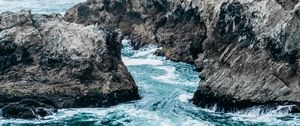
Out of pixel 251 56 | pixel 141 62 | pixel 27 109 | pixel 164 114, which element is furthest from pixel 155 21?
pixel 27 109

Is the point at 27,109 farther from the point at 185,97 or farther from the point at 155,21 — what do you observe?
the point at 155,21

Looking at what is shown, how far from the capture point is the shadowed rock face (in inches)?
1932

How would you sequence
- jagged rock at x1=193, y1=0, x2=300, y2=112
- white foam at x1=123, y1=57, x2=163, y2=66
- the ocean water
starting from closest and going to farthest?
1. the ocean water
2. jagged rock at x1=193, y1=0, x2=300, y2=112
3. white foam at x1=123, y1=57, x2=163, y2=66

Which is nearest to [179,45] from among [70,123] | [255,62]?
[255,62]

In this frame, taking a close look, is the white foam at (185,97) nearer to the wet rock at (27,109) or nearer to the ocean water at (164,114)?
the ocean water at (164,114)

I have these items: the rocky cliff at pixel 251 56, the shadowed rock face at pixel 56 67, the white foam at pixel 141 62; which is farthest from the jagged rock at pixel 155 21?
the shadowed rock face at pixel 56 67

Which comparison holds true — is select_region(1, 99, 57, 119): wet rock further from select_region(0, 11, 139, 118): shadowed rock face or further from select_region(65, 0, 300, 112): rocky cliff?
select_region(65, 0, 300, 112): rocky cliff

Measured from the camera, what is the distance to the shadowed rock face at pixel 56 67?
4906cm

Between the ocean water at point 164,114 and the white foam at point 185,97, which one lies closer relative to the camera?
the ocean water at point 164,114

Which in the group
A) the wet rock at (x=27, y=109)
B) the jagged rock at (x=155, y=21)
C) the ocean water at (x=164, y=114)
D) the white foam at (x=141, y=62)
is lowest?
the ocean water at (x=164, y=114)

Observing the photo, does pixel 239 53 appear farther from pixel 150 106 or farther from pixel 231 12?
pixel 150 106

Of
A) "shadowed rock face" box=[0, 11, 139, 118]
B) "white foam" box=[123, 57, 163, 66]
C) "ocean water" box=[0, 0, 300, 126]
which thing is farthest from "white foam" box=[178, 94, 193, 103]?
"white foam" box=[123, 57, 163, 66]

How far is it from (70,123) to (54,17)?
11928 millimetres

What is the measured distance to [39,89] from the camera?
49375mm
